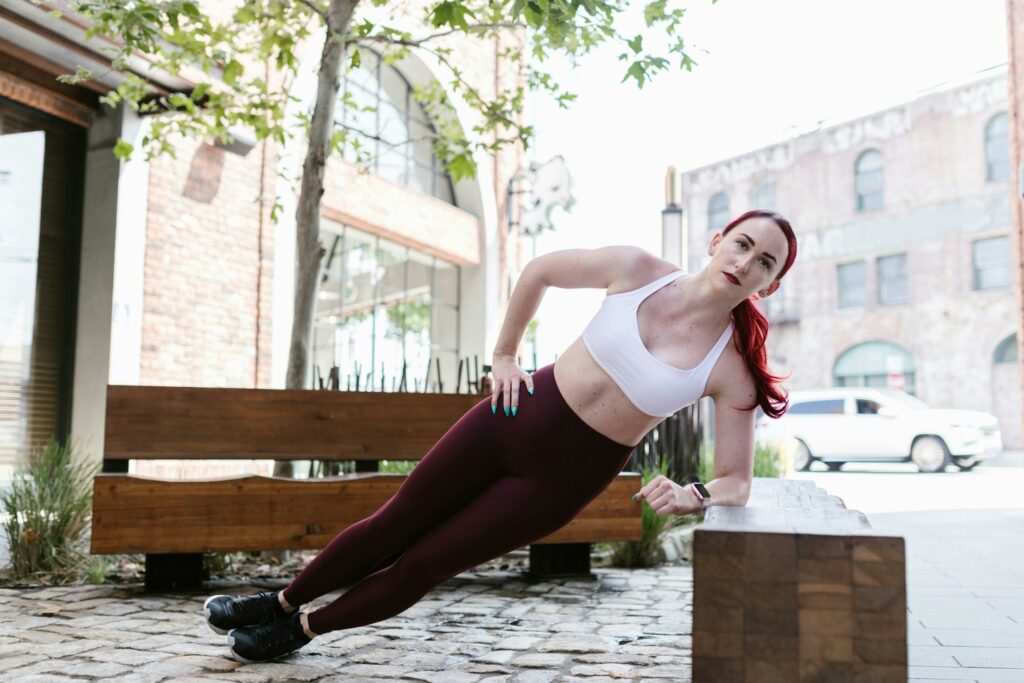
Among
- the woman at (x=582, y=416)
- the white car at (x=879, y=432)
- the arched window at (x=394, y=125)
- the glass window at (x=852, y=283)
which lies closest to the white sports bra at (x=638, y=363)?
the woman at (x=582, y=416)

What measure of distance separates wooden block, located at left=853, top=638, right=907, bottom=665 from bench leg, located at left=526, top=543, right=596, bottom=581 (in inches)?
135

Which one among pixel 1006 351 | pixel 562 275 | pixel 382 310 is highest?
pixel 1006 351

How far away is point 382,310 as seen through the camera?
14250mm

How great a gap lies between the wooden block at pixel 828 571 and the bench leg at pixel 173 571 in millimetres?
3590

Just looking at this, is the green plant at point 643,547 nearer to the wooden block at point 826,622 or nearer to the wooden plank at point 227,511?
the wooden plank at point 227,511

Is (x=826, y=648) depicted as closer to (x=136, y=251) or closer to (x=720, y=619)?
(x=720, y=619)

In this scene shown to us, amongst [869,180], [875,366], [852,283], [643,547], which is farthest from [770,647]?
[869,180]

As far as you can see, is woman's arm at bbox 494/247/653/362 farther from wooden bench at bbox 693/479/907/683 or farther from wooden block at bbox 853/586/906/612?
wooden block at bbox 853/586/906/612

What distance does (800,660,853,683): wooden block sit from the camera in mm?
1702

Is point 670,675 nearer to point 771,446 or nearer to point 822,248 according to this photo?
point 771,446

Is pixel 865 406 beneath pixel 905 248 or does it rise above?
beneath

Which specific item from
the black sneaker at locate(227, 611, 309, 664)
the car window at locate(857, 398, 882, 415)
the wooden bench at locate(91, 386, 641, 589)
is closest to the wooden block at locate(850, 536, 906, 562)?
the black sneaker at locate(227, 611, 309, 664)

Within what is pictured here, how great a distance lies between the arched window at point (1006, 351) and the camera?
86.3 feet

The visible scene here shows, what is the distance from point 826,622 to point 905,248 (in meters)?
29.8
